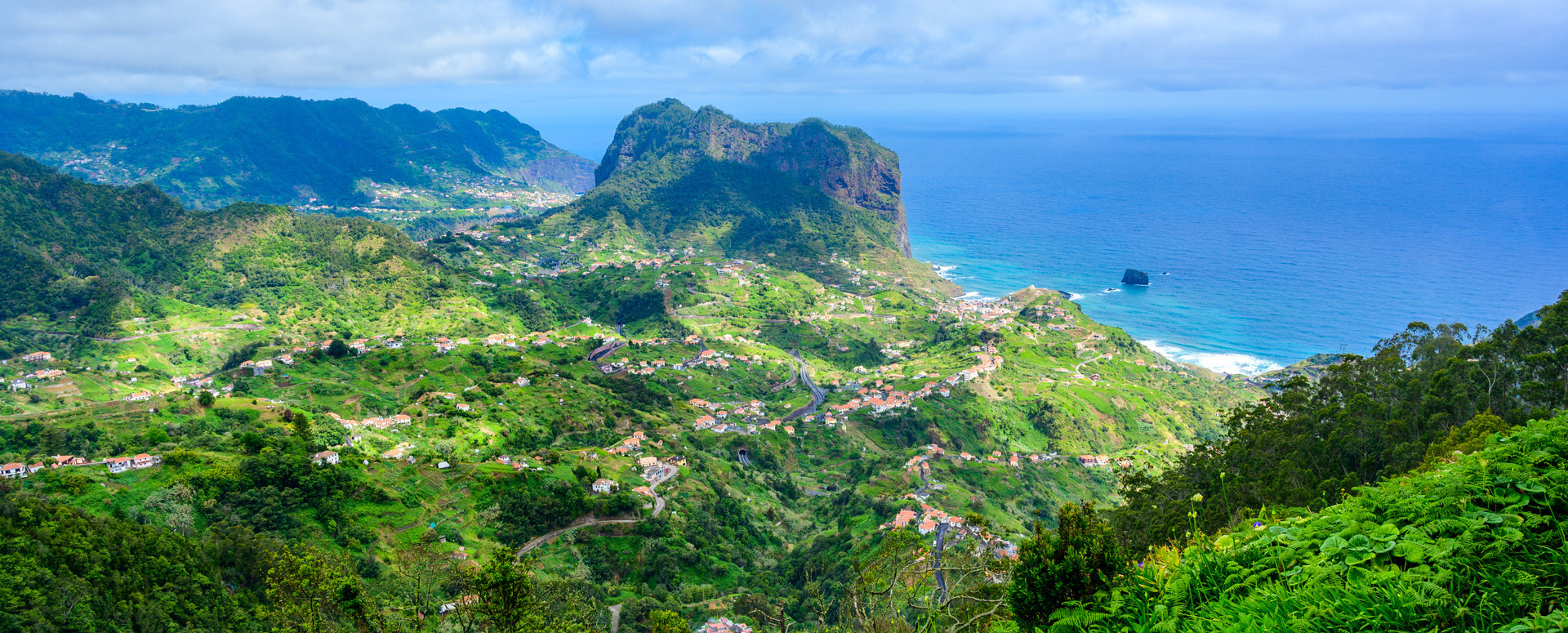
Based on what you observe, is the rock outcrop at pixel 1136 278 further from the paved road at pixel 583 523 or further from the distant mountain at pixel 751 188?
the paved road at pixel 583 523

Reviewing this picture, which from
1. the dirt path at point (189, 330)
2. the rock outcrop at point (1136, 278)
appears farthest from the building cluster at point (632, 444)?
the rock outcrop at point (1136, 278)

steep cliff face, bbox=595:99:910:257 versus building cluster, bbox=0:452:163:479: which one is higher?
steep cliff face, bbox=595:99:910:257

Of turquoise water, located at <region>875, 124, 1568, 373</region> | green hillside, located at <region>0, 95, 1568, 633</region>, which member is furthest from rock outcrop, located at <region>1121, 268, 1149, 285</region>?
green hillside, located at <region>0, 95, 1568, 633</region>

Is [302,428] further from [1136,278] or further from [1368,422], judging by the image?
[1136,278]

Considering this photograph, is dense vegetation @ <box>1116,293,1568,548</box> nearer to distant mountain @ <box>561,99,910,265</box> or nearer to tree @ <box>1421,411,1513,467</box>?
tree @ <box>1421,411,1513,467</box>

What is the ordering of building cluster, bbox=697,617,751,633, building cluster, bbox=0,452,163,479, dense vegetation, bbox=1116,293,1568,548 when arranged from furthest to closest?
building cluster, bbox=0,452,163,479 < building cluster, bbox=697,617,751,633 < dense vegetation, bbox=1116,293,1568,548

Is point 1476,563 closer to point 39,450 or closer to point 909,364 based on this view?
point 39,450

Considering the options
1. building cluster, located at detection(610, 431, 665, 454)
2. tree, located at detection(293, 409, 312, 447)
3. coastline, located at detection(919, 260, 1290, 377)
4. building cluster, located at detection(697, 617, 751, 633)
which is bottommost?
coastline, located at detection(919, 260, 1290, 377)
